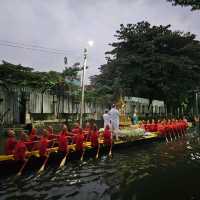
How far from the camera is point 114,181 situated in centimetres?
1191

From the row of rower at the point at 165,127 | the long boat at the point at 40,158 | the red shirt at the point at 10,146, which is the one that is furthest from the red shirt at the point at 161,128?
the red shirt at the point at 10,146

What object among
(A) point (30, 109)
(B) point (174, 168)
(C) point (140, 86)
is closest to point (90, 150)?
(B) point (174, 168)

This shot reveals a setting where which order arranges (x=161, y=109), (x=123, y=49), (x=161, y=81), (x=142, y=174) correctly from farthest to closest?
1. (x=161, y=109)
2. (x=123, y=49)
3. (x=161, y=81)
4. (x=142, y=174)

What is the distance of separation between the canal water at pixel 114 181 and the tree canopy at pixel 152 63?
2086cm

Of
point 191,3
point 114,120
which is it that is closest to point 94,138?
point 114,120

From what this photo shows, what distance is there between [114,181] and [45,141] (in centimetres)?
336

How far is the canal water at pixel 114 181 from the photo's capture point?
1002cm

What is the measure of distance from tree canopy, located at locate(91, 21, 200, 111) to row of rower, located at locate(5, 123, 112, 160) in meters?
19.3

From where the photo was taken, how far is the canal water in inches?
394

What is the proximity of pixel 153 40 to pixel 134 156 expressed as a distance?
77.4ft

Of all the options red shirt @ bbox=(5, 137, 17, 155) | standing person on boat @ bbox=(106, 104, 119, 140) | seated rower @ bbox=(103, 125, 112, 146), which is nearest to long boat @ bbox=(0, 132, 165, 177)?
seated rower @ bbox=(103, 125, 112, 146)

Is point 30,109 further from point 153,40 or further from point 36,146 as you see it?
point 153,40

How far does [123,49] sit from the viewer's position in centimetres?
4062

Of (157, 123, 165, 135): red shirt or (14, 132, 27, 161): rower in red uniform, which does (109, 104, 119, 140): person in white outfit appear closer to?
(157, 123, 165, 135): red shirt
